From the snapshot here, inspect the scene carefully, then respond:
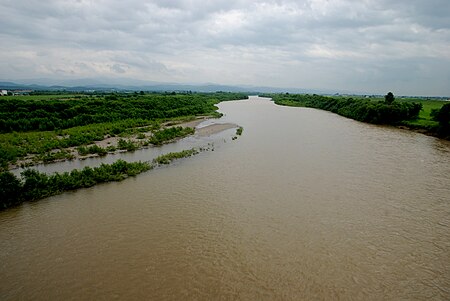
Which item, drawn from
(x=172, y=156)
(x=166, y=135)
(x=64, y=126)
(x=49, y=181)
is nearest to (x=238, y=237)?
(x=49, y=181)

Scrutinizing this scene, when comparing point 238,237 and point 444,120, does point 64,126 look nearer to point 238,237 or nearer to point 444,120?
point 238,237

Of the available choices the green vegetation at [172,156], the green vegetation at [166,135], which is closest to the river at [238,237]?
the green vegetation at [172,156]

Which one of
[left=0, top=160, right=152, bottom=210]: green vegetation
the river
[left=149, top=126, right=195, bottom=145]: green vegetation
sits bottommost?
the river

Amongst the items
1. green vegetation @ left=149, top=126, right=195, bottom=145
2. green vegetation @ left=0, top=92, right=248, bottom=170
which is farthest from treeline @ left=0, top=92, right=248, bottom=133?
green vegetation @ left=149, top=126, right=195, bottom=145

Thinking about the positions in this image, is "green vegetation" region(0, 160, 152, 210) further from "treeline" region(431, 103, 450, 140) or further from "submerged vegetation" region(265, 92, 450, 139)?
"submerged vegetation" region(265, 92, 450, 139)

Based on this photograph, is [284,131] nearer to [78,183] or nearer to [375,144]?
[375,144]

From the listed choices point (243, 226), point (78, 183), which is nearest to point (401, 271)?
point (243, 226)
